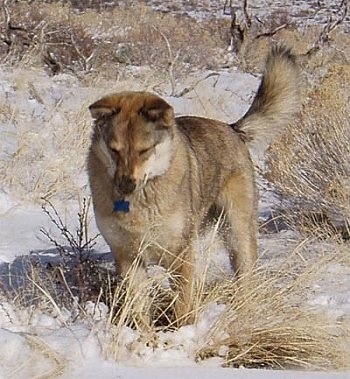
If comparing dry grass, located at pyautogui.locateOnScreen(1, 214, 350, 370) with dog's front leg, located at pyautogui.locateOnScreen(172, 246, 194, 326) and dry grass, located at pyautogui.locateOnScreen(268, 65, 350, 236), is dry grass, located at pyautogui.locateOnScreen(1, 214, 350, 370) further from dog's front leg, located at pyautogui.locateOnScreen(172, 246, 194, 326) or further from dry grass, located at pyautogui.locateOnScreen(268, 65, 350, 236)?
dry grass, located at pyautogui.locateOnScreen(268, 65, 350, 236)

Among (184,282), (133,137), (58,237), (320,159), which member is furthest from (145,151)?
(320,159)

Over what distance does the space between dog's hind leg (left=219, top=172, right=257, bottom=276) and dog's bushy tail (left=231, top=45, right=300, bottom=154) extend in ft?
1.33

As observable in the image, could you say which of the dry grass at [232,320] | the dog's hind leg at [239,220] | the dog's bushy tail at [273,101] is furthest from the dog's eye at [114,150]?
the dog's bushy tail at [273,101]

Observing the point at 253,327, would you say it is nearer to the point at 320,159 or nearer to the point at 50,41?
the point at 320,159

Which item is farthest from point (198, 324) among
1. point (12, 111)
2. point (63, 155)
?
point (12, 111)

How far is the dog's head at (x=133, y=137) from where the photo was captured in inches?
160

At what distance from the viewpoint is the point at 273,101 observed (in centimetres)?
550

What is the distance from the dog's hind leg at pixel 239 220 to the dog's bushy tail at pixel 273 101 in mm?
405

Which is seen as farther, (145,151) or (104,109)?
(104,109)

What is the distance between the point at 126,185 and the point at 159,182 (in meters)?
0.38

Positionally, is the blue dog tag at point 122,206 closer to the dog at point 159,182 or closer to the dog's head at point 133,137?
the dog at point 159,182

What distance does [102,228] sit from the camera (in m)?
4.41

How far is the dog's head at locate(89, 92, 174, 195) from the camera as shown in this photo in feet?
13.3

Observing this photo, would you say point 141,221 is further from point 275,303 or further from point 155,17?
point 155,17
